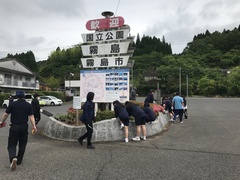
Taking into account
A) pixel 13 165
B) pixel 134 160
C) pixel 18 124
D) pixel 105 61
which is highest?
pixel 105 61

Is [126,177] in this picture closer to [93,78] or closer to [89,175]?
[89,175]

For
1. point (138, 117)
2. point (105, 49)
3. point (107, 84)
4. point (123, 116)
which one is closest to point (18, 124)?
point (123, 116)

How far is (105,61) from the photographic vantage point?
10055 mm

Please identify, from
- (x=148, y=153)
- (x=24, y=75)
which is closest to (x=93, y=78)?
(x=148, y=153)

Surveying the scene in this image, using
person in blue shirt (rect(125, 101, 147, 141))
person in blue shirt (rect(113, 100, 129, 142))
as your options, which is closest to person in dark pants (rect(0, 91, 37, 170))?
person in blue shirt (rect(113, 100, 129, 142))

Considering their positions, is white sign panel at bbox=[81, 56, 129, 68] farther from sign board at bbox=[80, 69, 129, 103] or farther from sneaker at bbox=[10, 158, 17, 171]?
sneaker at bbox=[10, 158, 17, 171]

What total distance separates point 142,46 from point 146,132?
9464 cm

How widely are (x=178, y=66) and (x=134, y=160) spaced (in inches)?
2314

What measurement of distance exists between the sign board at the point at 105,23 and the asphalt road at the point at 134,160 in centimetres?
506

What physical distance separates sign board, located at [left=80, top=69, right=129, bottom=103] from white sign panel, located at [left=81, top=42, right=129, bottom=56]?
2.78ft

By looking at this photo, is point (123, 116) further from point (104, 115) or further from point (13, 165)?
point (13, 165)

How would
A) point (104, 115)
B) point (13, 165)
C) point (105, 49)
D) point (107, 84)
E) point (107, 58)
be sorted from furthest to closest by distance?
point (105, 49), point (107, 58), point (107, 84), point (104, 115), point (13, 165)

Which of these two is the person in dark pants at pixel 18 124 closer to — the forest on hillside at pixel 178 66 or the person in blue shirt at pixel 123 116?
the person in blue shirt at pixel 123 116

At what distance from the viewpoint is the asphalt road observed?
14.6 feet
